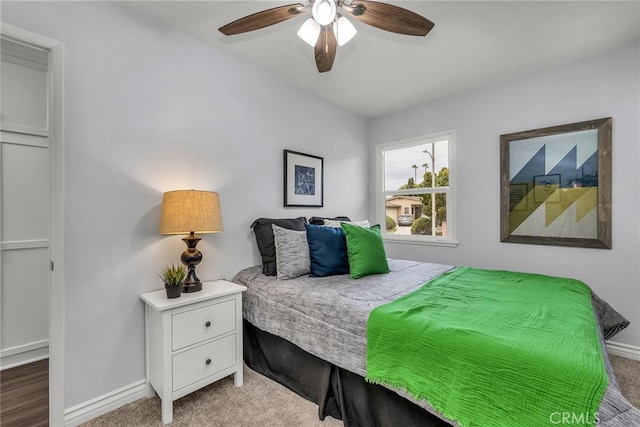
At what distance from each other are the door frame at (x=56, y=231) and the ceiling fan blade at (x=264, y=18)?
92 centimetres

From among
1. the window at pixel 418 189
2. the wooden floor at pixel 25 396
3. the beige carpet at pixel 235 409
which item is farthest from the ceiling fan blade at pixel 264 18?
the wooden floor at pixel 25 396

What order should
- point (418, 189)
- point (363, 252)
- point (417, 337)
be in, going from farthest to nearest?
1. point (418, 189)
2. point (363, 252)
3. point (417, 337)

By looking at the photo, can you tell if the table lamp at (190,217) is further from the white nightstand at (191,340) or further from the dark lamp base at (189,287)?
the white nightstand at (191,340)

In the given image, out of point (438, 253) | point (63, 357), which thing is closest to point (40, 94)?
point (63, 357)

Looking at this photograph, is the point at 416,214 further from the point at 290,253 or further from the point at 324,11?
the point at 324,11

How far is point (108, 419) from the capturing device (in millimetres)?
1625

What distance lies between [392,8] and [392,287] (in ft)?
5.23

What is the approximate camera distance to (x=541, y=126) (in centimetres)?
267

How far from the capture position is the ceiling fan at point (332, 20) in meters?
1.45

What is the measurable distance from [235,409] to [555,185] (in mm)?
3120

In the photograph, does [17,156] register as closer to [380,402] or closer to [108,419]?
[108,419]

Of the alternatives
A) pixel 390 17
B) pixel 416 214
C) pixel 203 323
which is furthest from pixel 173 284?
pixel 416 214

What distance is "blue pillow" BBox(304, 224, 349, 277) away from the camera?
2.20 m

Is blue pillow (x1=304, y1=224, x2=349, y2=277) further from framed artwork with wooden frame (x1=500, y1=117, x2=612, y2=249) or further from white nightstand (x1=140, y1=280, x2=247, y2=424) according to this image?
framed artwork with wooden frame (x1=500, y1=117, x2=612, y2=249)
